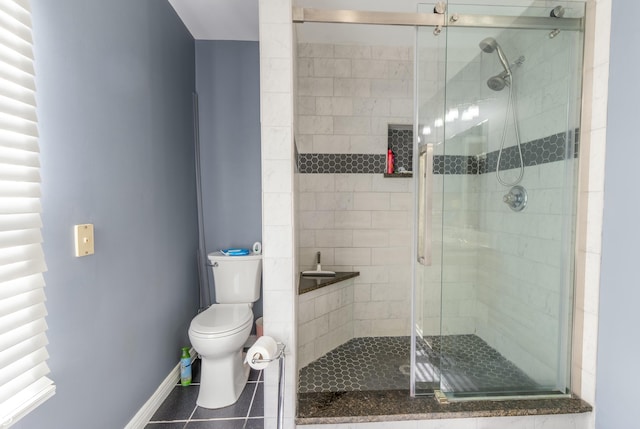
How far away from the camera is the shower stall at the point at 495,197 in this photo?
4.75ft

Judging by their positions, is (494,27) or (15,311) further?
(494,27)

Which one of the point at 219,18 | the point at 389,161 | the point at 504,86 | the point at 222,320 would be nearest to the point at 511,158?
the point at 504,86

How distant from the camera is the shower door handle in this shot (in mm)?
1416

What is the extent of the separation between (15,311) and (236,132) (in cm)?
192

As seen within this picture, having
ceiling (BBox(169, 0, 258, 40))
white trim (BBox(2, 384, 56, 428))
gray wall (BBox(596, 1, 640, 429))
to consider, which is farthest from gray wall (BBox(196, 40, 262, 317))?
gray wall (BBox(596, 1, 640, 429))

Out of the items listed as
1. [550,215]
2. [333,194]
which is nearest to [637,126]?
[550,215]

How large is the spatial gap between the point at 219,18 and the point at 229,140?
3.06 feet

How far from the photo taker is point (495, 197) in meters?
1.56

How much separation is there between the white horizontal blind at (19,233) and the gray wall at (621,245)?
2.37 meters

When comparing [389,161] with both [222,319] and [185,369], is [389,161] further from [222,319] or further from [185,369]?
[185,369]

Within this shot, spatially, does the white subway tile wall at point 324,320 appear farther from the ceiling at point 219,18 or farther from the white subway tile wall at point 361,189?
the ceiling at point 219,18

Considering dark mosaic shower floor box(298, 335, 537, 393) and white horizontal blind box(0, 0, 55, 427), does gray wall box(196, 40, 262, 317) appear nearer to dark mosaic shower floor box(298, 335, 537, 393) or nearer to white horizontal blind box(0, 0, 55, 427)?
dark mosaic shower floor box(298, 335, 537, 393)

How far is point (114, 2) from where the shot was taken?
1.47m

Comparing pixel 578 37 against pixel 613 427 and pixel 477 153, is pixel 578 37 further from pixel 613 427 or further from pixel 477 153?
pixel 613 427
